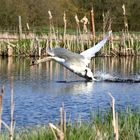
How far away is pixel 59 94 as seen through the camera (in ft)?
59.1

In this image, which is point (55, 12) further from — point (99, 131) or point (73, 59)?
point (99, 131)

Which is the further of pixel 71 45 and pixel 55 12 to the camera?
pixel 55 12

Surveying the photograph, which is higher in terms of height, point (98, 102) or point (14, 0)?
point (14, 0)

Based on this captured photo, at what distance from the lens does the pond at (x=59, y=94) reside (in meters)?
13.3

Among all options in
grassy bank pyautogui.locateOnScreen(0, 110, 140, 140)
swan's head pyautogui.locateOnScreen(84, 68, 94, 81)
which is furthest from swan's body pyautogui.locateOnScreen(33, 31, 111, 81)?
grassy bank pyautogui.locateOnScreen(0, 110, 140, 140)

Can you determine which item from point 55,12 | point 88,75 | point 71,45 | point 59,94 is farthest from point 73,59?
point 55,12

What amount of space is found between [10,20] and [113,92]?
3340 cm

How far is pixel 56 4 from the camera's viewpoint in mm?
56656

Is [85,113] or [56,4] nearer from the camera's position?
[85,113]

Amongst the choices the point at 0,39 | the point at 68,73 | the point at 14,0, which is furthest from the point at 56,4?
the point at 68,73

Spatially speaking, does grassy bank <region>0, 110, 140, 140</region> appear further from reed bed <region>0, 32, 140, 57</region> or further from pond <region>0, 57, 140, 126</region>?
reed bed <region>0, 32, 140, 57</region>

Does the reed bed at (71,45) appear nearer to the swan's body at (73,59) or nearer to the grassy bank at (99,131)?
the swan's body at (73,59)

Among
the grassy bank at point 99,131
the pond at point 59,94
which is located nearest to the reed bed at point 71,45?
the pond at point 59,94

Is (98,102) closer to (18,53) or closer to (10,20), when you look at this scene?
(18,53)
